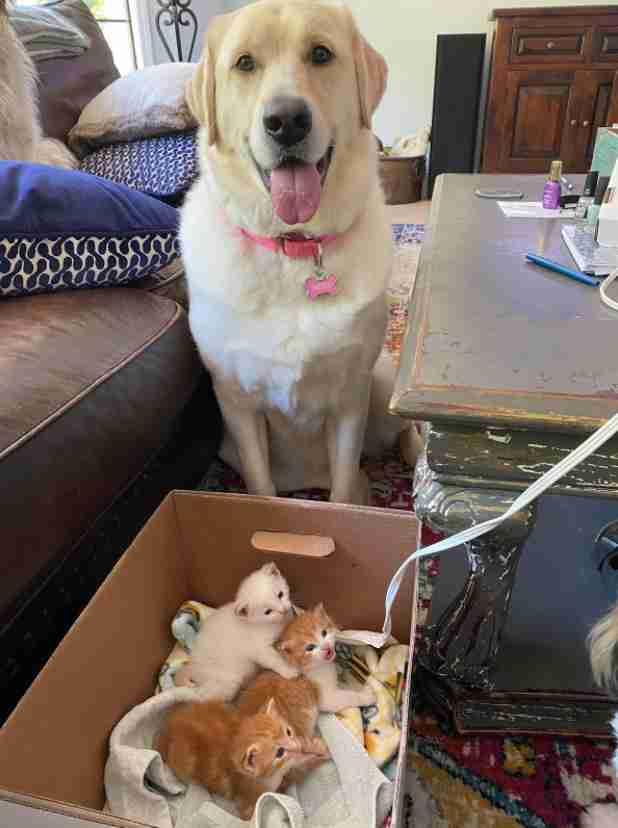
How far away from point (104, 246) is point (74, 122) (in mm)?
993

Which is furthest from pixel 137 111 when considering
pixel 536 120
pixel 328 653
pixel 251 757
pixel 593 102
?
pixel 593 102

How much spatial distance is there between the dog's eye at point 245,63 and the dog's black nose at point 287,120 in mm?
95

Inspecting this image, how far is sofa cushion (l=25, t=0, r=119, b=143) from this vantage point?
1715 mm

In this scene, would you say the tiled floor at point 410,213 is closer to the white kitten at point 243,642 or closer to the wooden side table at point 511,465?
the wooden side table at point 511,465

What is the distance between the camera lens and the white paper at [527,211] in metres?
1.12

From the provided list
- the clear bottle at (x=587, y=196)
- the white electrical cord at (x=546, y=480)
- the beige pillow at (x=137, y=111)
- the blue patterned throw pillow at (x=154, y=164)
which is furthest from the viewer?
the beige pillow at (x=137, y=111)

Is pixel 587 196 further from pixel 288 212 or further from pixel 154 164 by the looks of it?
pixel 154 164

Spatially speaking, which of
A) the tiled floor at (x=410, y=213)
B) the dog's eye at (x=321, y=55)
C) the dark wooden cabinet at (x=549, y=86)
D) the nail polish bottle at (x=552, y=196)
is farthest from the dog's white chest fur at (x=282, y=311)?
the dark wooden cabinet at (x=549, y=86)

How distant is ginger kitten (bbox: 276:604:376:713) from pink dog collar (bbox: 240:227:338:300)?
49 cm

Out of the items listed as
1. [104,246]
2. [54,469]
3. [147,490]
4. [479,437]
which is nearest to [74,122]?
[104,246]

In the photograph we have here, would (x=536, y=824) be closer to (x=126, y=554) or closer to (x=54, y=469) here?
(x=126, y=554)

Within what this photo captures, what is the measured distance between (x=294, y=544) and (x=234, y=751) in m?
0.27

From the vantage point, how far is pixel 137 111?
167 centimetres

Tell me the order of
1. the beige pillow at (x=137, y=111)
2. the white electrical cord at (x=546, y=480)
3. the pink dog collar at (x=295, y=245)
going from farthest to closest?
the beige pillow at (x=137, y=111) < the pink dog collar at (x=295, y=245) < the white electrical cord at (x=546, y=480)
